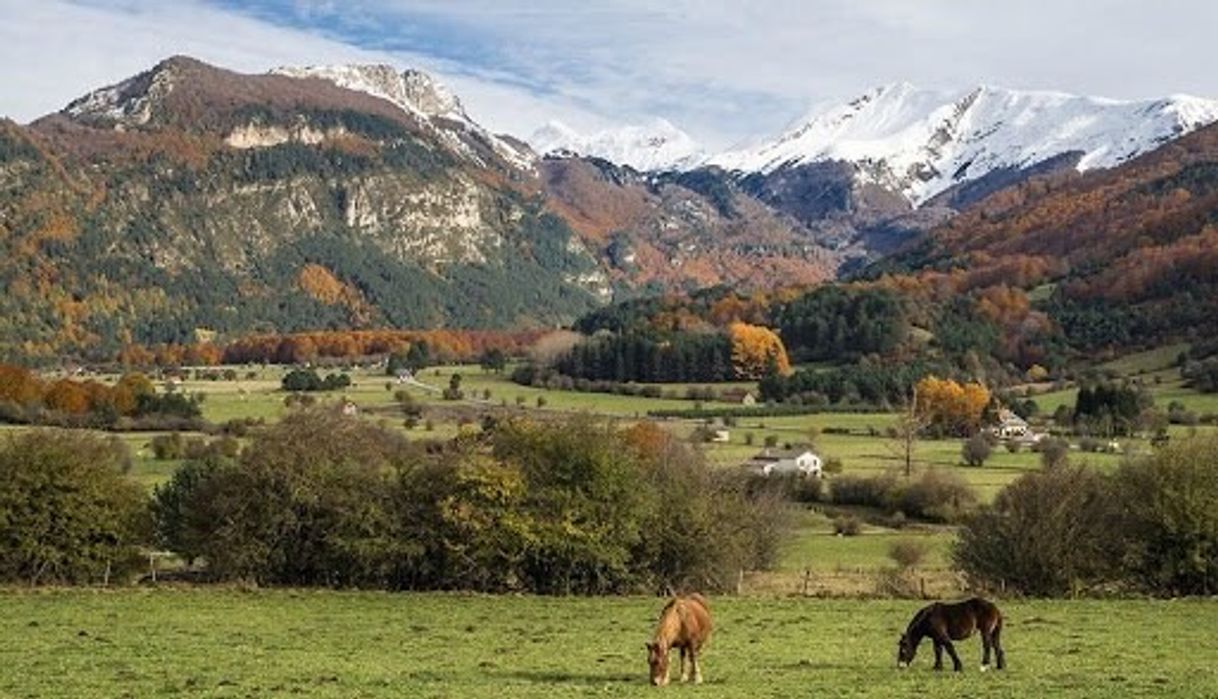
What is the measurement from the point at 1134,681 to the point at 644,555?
99.6 feet

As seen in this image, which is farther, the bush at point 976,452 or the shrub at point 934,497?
the bush at point 976,452

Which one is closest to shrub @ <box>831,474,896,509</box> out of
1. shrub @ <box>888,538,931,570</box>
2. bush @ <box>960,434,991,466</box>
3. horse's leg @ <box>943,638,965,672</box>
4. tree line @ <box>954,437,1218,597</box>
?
bush @ <box>960,434,991,466</box>

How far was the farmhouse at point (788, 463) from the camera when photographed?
101231mm

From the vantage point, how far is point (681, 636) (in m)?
28.9

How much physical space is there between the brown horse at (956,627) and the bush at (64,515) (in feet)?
125

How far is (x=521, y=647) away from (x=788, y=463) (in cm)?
6985

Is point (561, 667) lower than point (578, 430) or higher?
lower

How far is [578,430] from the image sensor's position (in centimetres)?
5812

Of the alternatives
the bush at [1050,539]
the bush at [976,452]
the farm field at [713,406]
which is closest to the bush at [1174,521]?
the bush at [1050,539]

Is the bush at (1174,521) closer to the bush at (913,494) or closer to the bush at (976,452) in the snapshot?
the bush at (913,494)

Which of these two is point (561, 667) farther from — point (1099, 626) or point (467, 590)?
point (467, 590)

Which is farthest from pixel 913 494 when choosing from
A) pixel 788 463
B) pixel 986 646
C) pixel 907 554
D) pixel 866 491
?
pixel 986 646

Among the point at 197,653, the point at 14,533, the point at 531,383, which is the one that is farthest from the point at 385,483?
the point at 531,383

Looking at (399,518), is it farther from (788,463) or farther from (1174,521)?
(788,463)
